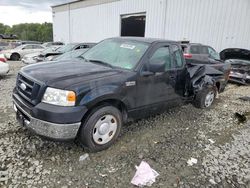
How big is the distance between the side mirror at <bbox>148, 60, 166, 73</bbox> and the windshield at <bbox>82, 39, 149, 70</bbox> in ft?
0.79

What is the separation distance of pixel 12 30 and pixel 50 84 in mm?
104200

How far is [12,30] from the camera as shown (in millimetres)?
90562

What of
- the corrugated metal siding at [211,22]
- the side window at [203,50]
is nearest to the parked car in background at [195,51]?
the side window at [203,50]

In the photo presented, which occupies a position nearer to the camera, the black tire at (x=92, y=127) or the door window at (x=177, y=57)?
the black tire at (x=92, y=127)

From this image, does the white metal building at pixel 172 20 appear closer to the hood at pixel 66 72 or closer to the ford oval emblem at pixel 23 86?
the hood at pixel 66 72

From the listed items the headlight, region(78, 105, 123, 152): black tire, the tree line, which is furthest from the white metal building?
the tree line

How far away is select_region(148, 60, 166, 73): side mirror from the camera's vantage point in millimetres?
3518

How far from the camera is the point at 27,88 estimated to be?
2.97 meters

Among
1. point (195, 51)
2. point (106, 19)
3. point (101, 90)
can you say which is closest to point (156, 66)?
point (101, 90)

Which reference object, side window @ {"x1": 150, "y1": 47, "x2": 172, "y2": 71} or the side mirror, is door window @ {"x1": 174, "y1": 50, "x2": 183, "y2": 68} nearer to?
side window @ {"x1": 150, "y1": 47, "x2": 172, "y2": 71}

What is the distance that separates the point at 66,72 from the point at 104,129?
3.36ft

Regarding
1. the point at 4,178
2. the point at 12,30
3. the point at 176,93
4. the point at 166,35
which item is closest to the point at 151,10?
the point at 166,35

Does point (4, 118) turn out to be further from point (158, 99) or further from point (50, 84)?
point (158, 99)

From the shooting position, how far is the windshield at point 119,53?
3.52m
